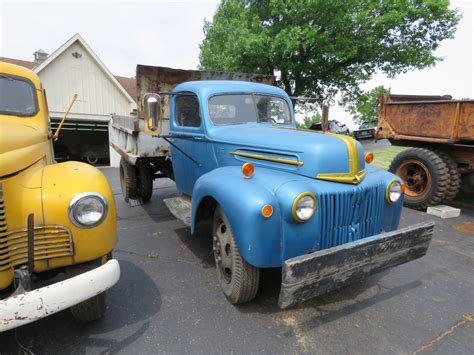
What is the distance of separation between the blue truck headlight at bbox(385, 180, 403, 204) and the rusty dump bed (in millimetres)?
3280

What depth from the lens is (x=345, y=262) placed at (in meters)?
2.10

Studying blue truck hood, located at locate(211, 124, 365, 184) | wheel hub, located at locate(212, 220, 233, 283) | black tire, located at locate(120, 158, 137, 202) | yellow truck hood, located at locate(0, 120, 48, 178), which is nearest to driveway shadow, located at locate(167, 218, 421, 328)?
wheel hub, located at locate(212, 220, 233, 283)

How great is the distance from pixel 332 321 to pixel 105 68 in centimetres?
1368

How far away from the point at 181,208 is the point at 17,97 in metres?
2.00

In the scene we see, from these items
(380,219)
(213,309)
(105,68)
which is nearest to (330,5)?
(105,68)

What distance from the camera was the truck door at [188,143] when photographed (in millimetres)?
3486

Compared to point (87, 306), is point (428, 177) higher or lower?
higher

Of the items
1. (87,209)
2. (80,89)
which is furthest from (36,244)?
(80,89)

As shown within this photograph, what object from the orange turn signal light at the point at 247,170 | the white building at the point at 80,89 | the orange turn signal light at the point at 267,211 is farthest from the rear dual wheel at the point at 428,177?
the white building at the point at 80,89

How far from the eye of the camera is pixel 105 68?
13.0 m

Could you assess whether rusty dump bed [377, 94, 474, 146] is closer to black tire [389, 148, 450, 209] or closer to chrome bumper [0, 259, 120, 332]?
black tire [389, 148, 450, 209]

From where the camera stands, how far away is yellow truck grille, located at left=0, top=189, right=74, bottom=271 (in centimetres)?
172

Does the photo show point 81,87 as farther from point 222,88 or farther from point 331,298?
point 331,298

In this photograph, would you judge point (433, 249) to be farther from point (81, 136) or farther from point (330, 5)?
point (81, 136)
